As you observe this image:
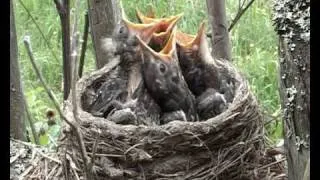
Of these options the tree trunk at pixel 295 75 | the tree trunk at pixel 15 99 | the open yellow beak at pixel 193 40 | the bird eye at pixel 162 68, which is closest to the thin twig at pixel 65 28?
the tree trunk at pixel 15 99

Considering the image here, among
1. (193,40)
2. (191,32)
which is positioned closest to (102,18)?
(193,40)

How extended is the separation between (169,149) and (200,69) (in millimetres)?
612

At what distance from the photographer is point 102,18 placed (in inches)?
81.8

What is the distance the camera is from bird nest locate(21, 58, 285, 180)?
1622 mm

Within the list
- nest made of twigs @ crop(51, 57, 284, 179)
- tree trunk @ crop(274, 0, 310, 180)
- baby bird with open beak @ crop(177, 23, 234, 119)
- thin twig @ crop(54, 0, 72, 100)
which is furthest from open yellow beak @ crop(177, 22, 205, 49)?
tree trunk @ crop(274, 0, 310, 180)

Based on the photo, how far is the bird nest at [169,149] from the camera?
162cm

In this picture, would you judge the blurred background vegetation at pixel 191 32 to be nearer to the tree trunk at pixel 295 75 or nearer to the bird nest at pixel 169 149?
the bird nest at pixel 169 149

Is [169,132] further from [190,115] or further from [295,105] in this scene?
[295,105]

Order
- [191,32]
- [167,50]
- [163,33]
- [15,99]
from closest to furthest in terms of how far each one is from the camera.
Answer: [15,99] < [167,50] < [163,33] < [191,32]

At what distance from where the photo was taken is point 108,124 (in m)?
1.69

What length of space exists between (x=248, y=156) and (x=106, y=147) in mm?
374

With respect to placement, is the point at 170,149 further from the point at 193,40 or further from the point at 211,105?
the point at 193,40

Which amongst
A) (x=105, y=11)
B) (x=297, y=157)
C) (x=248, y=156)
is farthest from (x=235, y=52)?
(x=297, y=157)

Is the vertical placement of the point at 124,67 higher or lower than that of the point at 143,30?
lower
